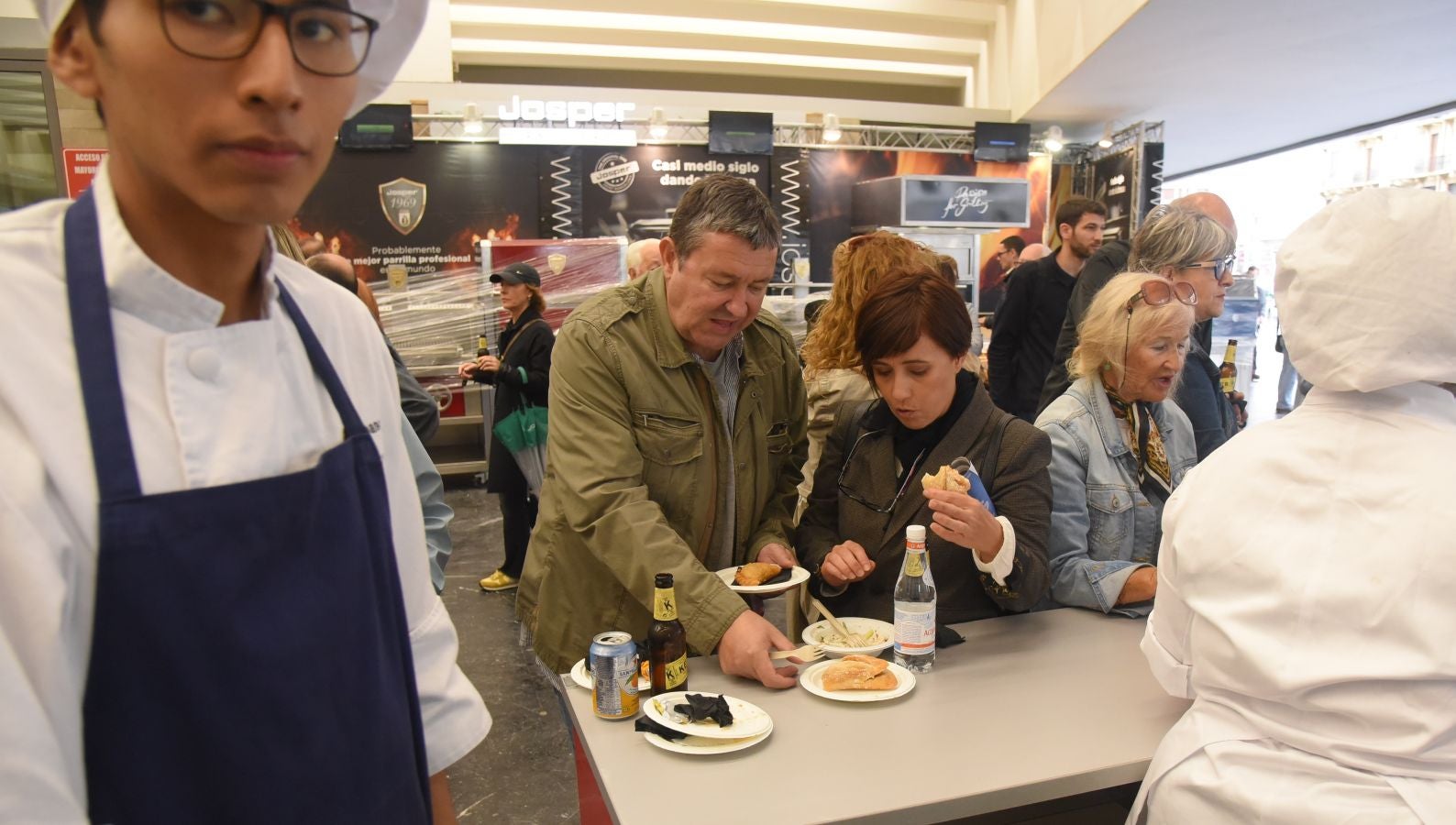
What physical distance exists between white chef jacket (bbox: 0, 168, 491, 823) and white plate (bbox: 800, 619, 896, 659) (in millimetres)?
1443

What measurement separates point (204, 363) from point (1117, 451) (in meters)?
2.34

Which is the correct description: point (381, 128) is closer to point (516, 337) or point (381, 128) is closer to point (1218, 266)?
point (516, 337)

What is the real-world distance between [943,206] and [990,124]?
1.72m

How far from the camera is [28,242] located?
735 millimetres

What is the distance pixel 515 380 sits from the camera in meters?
5.25

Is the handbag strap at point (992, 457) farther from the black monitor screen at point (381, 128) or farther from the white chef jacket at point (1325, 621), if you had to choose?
the black monitor screen at point (381, 128)

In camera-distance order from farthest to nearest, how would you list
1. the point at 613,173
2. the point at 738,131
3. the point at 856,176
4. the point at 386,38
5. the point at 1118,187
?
the point at 856,176
the point at 1118,187
the point at 738,131
the point at 613,173
the point at 386,38

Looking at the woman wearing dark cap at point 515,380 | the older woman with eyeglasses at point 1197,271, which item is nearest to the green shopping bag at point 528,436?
the woman wearing dark cap at point 515,380

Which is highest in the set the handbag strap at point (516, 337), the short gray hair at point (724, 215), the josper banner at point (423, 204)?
the josper banner at point (423, 204)

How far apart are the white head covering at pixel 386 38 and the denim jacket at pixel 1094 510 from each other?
6.43 ft

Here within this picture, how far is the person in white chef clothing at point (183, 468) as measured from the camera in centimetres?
68

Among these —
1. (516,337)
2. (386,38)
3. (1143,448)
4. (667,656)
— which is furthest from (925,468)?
(516,337)

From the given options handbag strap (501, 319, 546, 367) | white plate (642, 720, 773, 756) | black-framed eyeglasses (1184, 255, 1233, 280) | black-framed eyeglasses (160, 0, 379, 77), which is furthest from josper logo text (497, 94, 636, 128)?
black-framed eyeglasses (160, 0, 379, 77)

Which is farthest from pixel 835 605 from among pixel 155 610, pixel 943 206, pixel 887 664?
pixel 943 206
